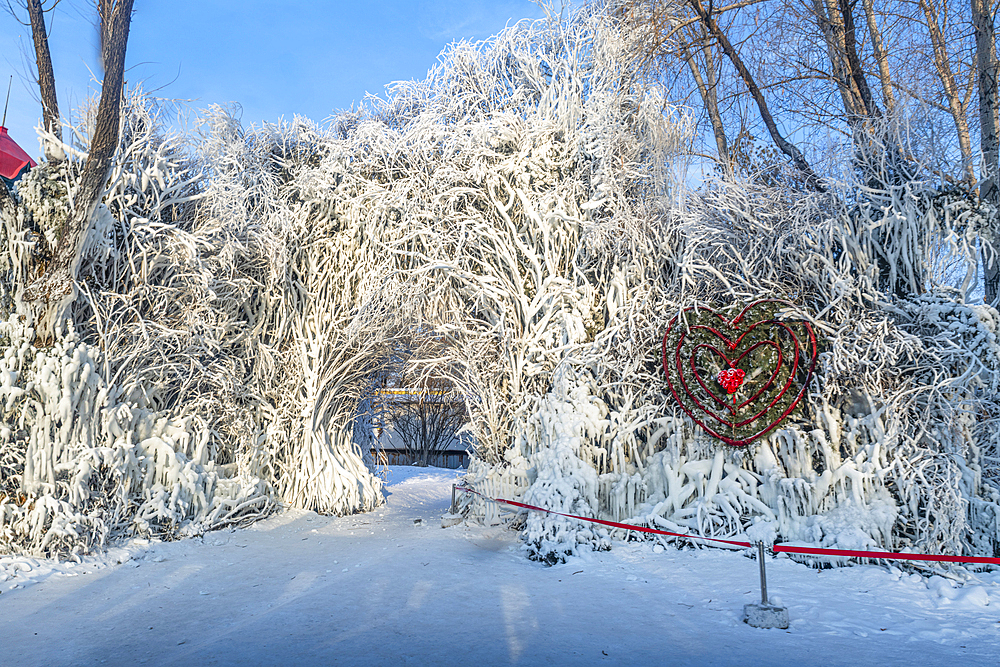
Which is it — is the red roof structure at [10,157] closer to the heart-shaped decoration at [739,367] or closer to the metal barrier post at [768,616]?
the heart-shaped decoration at [739,367]

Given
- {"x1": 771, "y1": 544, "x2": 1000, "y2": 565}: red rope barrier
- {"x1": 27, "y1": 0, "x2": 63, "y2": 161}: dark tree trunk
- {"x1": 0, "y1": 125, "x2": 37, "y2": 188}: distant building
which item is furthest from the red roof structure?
{"x1": 771, "y1": 544, "x2": 1000, "y2": 565}: red rope barrier

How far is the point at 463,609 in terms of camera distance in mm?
4812

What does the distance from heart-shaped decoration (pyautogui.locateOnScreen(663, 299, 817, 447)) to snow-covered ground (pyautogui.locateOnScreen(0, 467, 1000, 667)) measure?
1.38 metres

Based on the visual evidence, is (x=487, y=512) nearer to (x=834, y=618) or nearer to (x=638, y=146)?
(x=834, y=618)

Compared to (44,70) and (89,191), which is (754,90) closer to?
(89,191)

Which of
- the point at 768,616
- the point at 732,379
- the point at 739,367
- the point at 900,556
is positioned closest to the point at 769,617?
the point at 768,616

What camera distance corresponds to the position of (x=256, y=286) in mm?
8984

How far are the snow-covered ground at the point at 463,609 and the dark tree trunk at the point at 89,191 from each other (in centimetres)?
250

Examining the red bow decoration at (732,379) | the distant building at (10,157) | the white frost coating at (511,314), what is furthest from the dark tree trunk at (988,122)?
the distant building at (10,157)

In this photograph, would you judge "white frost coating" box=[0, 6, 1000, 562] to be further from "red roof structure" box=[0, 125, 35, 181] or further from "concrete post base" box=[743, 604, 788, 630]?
"red roof structure" box=[0, 125, 35, 181]

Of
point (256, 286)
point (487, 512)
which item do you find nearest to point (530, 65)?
point (256, 286)

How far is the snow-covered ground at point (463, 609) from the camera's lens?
12.8 ft

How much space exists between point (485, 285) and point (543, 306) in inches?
31.0

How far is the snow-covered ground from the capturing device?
3887mm
